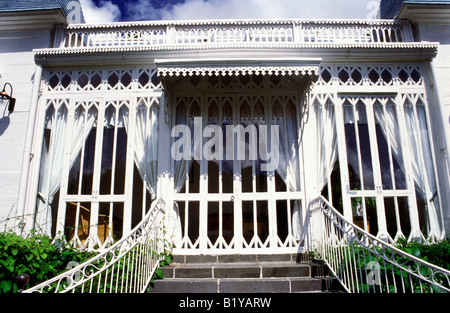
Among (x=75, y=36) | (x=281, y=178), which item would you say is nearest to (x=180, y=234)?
(x=281, y=178)

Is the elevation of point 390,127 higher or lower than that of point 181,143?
A: higher

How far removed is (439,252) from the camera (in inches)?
181

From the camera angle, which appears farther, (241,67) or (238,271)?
(241,67)

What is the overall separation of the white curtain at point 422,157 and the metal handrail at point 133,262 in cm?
487

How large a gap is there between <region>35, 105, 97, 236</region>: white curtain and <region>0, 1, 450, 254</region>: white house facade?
0.02 m

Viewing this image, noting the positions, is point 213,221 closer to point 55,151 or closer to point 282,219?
point 282,219

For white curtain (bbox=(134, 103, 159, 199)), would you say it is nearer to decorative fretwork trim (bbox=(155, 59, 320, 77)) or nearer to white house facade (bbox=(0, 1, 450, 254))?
white house facade (bbox=(0, 1, 450, 254))

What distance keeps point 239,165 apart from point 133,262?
2751 millimetres

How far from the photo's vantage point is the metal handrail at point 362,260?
3.47 meters

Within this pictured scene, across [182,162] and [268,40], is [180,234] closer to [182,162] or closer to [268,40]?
[182,162]

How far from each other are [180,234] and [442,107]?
5573 millimetres

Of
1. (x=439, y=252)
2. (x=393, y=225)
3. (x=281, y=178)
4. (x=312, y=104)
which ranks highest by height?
(x=312, y=104)

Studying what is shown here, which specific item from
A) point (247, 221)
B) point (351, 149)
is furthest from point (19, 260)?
point (351, 149)

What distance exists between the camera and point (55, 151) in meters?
6.06
